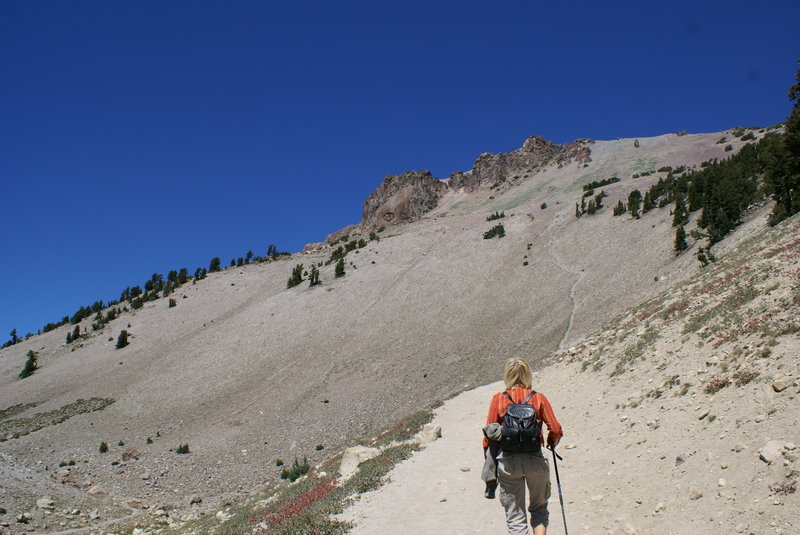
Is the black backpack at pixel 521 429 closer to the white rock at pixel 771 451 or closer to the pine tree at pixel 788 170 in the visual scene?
the white rock at pixel 771 451

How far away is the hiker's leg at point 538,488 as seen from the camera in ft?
19.2

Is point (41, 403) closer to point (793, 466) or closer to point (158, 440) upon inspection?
point (158, 440)

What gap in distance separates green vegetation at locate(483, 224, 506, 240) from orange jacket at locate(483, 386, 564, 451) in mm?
49791

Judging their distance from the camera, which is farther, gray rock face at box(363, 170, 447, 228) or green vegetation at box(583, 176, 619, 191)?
gray rock face at box(363, 170, 447, 228)

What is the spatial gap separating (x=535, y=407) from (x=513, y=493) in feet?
3.83

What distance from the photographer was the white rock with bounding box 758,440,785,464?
654 cm

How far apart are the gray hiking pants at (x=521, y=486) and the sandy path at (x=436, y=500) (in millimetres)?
1973

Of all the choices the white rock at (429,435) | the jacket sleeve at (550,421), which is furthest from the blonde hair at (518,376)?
the white rock at (429,435)

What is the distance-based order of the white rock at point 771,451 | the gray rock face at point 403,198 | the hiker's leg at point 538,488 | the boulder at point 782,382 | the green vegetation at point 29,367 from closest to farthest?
the hiker's leg at point 538,488
the white rock at point 771,451
the boulder at point 782,382
the green vegetation at point 29,367
the gray rock face at point 403,198

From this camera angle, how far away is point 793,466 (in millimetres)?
6180

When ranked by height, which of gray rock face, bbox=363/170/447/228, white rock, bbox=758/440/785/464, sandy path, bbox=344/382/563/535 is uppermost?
gray rock face, bbox=363/170/447/228

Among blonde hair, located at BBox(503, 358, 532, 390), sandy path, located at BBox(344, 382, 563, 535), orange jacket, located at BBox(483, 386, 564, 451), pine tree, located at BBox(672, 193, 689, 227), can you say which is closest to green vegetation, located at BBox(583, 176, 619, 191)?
pine tree, located at BBox(672, 193, 689, 227)

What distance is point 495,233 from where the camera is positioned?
55406 millimetres

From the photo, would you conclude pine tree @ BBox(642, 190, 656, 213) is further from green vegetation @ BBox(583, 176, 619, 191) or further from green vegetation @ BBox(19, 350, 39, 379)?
green vegetation @ BBox(19, 350, 39, 379)
